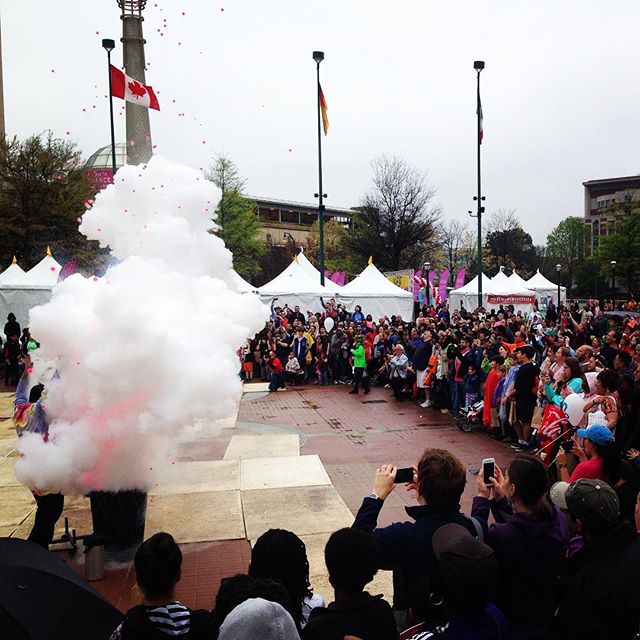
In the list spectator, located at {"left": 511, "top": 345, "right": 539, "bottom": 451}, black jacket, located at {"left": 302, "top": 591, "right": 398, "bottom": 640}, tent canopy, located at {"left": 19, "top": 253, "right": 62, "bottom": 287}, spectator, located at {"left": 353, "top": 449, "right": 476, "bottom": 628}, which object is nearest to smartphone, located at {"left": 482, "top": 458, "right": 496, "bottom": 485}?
spectator, located at {"left": 353, "top": 449, "right": 476, "bottom": 628}

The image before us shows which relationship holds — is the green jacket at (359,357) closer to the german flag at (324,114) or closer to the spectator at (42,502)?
the spectator at (42,502)

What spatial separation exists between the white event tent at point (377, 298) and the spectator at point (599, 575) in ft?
78.2

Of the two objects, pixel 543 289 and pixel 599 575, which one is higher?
pixel 543 289

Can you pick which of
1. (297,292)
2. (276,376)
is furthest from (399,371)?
(297,292)

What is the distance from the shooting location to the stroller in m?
11.5

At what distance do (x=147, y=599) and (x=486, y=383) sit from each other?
916 cm

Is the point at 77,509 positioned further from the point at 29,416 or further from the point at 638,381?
the point at 638,381

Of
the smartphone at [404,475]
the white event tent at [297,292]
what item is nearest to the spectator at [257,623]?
the smartphone at [404,475]

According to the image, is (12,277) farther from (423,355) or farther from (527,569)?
(527,569)

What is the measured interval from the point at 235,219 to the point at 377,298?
962 inches

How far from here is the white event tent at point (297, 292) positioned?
26.4 m

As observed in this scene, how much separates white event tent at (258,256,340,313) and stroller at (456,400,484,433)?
49.0 ft

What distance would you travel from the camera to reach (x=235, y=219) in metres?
48.8

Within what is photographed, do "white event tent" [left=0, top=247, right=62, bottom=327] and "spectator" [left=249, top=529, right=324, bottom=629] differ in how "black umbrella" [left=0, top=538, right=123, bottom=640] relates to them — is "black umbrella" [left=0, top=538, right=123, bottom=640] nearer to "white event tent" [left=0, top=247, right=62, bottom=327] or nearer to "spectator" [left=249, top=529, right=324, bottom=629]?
"spectator" [left=249, top=529, right=324, bottom=629]
